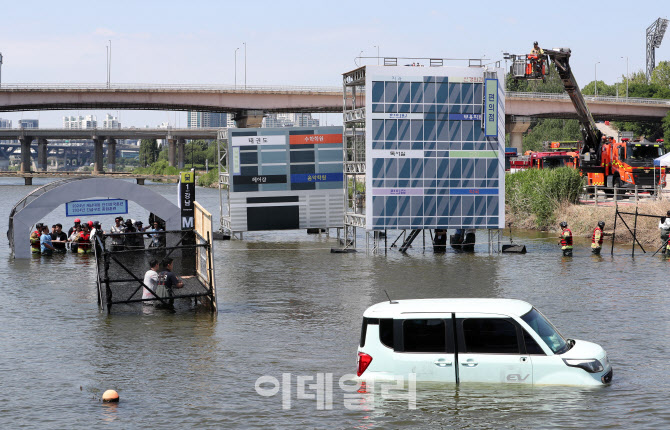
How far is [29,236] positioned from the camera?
3897 cm

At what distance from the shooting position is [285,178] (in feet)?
149

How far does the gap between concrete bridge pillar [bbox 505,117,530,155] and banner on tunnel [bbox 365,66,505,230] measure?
234 ft

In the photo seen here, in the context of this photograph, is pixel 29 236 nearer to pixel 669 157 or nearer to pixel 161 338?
pixel 161 338

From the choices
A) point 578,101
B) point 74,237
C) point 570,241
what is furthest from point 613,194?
point 74,237

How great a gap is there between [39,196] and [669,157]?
127 feet

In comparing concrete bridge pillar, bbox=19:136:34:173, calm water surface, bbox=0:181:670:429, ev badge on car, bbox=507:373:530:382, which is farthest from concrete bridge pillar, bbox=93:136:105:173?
ev badge on car, bbox=507:373:530:382

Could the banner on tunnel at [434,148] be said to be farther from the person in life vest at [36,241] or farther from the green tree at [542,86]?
the green tree at [542,86]

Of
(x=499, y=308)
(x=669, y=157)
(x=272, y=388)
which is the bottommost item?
(x=272, y=388)

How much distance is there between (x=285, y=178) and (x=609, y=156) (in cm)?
2554

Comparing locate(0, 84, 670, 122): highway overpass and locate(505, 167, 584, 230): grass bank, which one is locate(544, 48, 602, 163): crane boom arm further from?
locate(0, 84, 670, 122): highway overpass

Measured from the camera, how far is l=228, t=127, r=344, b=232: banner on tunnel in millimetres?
45250

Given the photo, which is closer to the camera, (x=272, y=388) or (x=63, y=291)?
(x=272, y=388)

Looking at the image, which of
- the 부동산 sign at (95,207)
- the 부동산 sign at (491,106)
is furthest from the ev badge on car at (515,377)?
the 부동산 sign at (95,207)

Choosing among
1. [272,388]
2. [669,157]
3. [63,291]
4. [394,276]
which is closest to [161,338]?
[272,388]
